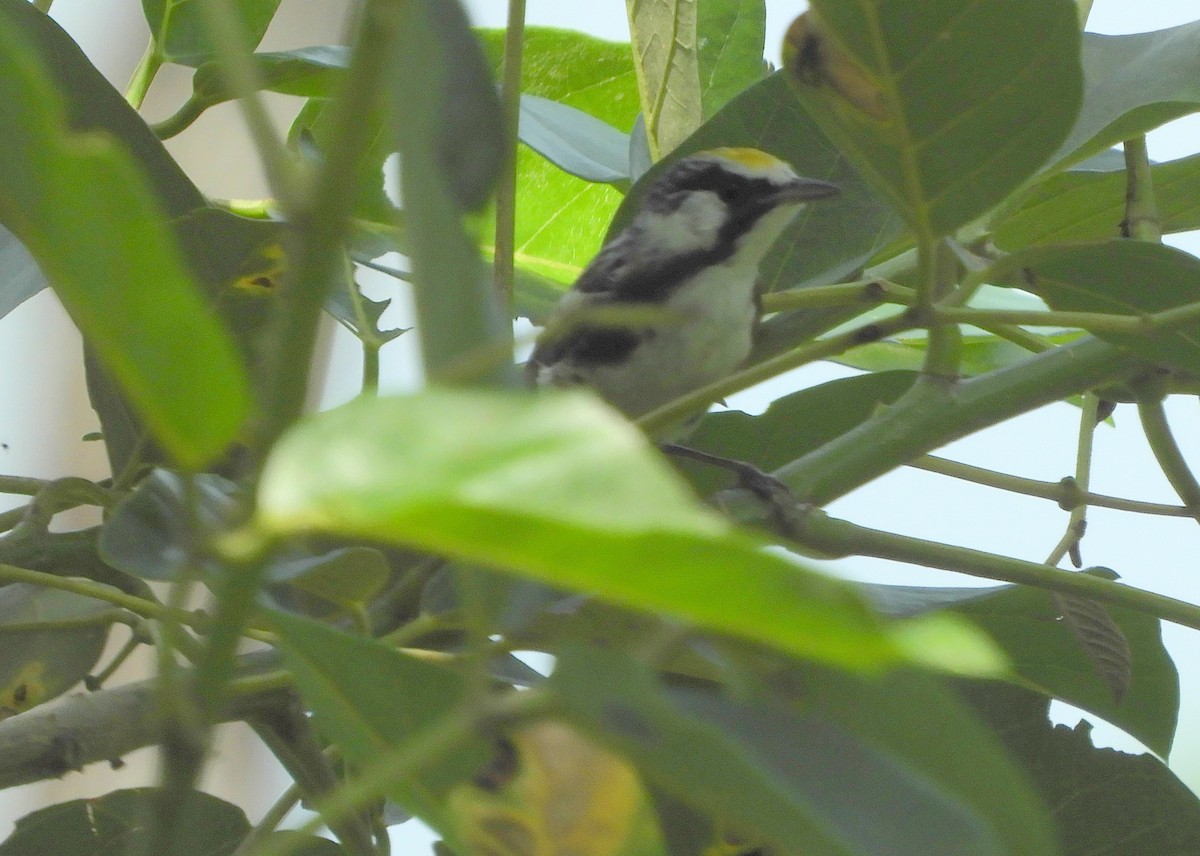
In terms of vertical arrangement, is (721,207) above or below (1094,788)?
above

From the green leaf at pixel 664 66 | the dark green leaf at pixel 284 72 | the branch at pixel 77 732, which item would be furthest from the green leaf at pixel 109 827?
the green leaf at pixel 664 66

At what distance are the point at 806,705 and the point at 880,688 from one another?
0.5 inches

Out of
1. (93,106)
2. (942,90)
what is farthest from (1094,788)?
(93,106)

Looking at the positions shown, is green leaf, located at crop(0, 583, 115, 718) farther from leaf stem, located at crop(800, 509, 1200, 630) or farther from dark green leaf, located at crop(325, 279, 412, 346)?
leaf stem, located at crop(800, 509, 1200, 630)

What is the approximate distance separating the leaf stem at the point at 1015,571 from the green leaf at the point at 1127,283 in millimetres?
84

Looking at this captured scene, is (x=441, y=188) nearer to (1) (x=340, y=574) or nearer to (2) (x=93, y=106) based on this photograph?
(1) (x=340, y=574)

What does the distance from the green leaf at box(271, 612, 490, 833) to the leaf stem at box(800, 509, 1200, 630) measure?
0.64 feet

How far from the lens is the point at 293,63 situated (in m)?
0.66

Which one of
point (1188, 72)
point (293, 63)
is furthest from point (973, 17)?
point (293, 63)

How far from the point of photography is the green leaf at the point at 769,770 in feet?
0.54

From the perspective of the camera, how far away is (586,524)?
0.39 feet

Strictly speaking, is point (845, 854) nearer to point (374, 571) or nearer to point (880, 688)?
point (880, 688)

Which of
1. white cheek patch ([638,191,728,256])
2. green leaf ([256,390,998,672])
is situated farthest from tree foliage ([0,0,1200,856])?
white cheek patch ([638,191,728,256])

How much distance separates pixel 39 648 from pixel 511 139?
306mm
